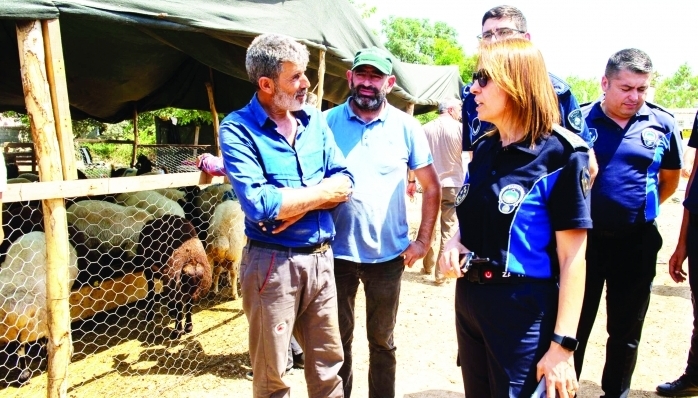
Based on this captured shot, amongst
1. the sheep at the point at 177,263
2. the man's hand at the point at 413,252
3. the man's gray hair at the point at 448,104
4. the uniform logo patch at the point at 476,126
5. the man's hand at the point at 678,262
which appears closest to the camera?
the uniform logo patch at the point at 476,126

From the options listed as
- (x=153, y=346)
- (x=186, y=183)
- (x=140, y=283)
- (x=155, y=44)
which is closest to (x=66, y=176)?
(x=186, y=183)

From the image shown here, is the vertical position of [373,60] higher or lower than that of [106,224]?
higher

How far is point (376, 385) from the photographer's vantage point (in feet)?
9.92

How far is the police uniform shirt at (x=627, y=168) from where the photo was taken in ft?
9.54

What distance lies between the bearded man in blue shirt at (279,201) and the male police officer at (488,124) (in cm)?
79

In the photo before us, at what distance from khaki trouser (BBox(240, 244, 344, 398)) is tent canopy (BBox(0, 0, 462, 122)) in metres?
1.98

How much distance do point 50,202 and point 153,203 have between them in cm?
340

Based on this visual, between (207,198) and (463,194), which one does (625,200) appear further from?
(207,198)

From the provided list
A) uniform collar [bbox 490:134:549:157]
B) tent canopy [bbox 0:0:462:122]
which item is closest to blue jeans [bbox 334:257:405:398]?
uniform collar [bbox 490:134:549:157]

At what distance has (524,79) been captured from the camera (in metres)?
1.73

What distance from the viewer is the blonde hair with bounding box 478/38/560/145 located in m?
1.72

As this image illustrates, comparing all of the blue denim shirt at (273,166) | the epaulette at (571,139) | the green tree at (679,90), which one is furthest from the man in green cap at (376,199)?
the green tree at (679,90)

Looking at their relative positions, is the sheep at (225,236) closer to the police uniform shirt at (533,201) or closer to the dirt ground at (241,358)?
the dirt ground at (241,358)

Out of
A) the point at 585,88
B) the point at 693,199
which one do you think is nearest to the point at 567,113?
the point at 693,199
